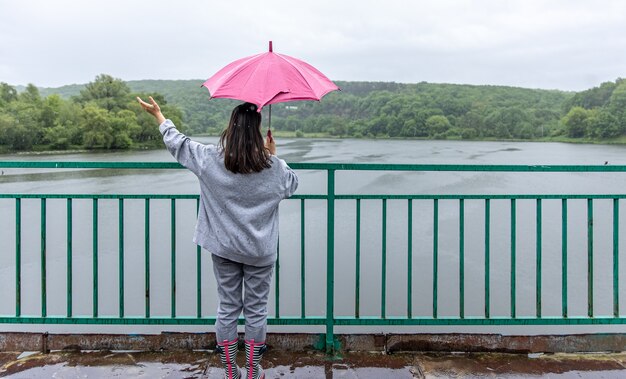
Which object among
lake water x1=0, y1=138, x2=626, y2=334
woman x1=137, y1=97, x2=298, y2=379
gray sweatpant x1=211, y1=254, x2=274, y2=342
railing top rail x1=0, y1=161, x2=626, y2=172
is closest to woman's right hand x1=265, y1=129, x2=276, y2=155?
woman x1=137, y1=97, x2=298, y2=379

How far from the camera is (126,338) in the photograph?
3521 mm

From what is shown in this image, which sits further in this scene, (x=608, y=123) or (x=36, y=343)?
(x=608, y=123)

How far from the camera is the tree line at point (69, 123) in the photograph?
6338cm

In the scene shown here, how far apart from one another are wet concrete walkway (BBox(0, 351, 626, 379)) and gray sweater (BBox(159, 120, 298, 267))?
1.01 metres

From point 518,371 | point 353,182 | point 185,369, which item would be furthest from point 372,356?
point 353,182

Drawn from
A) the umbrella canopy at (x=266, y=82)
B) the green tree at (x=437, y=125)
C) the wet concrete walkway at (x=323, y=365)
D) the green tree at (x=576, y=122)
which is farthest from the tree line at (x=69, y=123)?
the green tree at (x=576, y=122)

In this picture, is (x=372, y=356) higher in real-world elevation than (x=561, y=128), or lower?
lower

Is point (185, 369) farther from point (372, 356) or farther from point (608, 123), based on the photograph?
point (608, 123)

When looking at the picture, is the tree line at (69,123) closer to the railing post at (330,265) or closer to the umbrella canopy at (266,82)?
the railing post at (330,265)

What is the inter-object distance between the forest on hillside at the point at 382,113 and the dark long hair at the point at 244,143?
2616 inches

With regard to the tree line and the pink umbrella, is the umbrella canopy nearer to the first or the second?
the pink umbrella

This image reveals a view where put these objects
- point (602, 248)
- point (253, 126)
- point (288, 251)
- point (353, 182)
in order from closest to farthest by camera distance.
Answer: point (253, 126)
point (288, 251)
point (602, 248)
point (353, 182)

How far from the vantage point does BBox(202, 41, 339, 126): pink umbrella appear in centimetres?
247

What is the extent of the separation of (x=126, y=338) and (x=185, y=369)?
562 mm
